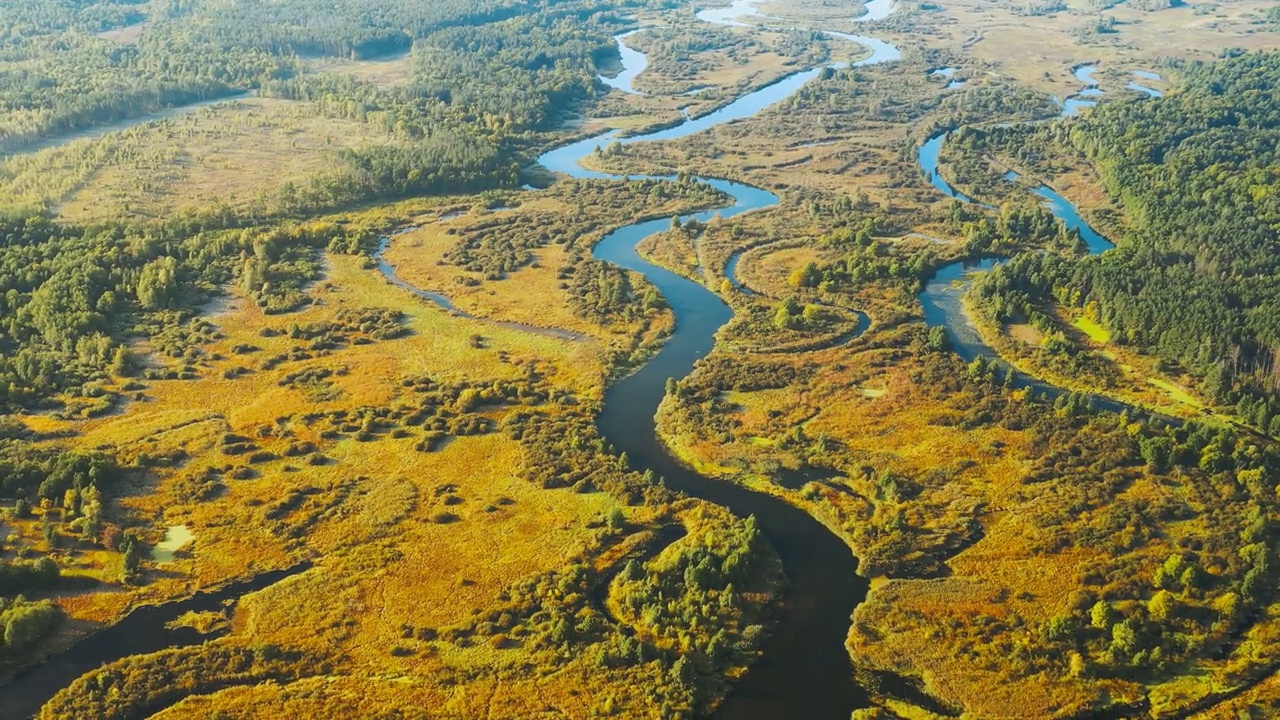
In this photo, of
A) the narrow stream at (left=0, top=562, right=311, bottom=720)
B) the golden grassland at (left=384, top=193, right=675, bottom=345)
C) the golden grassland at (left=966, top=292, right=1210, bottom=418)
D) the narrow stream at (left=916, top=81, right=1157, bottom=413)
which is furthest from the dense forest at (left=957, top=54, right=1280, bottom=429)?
the narrow stream at (left=0, top=562, right=311, bottom=720)

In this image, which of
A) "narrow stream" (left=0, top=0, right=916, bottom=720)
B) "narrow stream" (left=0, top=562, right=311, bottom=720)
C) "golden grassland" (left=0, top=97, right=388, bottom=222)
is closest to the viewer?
"narrow stream" (left=0, top=562, right=311, bottom=720)

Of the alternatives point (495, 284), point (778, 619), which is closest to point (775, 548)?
point (778, 619)

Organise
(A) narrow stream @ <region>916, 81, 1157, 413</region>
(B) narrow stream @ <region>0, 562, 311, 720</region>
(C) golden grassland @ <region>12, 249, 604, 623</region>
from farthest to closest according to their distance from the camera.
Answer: (A) narrow stream @ <region>916, 81, 1157, 413</region>
(C) golden grassland @ <region>12, 249, 604, 623</region>
(B) narrow stream @ <region>0, 562, 311, 720</region>

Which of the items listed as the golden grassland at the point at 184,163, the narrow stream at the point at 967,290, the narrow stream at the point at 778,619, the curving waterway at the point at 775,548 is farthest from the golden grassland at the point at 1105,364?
the golden grassland at the point at 184,163

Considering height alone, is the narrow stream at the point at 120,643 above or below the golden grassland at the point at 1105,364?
above

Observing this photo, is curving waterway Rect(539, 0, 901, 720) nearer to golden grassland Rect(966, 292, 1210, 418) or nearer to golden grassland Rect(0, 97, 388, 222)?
golden grassland Rect(966, 292, 1210, 418)

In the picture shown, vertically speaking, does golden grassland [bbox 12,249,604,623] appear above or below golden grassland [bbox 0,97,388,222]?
below

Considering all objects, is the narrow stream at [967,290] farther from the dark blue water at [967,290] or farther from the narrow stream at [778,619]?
the narrow stream at [778,619]

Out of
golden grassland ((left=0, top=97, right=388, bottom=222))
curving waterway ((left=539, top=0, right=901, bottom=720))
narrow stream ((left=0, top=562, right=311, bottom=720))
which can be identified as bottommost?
curving waterway ((left=539, top=0, right=901, bottom=720))
